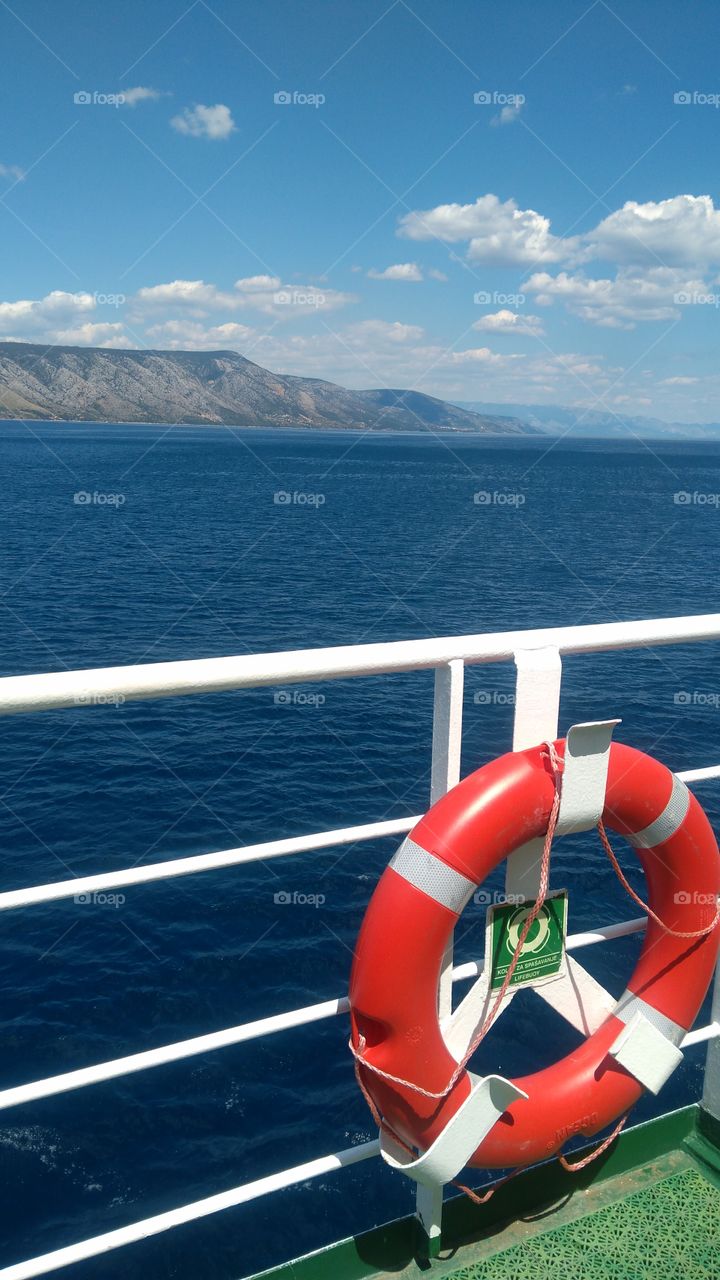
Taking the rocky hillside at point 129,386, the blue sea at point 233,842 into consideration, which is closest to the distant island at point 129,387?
the rocky hillside at point 129,386

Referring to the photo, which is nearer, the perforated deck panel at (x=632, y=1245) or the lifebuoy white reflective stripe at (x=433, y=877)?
the lifebuoy white reflective stripe at (x=433, y=877)

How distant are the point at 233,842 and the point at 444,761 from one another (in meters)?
9.75

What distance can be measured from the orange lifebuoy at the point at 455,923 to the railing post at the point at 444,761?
6cm

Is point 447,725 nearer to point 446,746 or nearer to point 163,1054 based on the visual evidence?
point 446,746

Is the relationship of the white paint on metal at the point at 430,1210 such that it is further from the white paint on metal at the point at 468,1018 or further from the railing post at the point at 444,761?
the white paint on metal at the point at 468,1018

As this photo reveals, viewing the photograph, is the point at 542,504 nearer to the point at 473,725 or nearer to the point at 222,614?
A: the point at 222,614

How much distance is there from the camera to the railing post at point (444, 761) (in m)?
1.56

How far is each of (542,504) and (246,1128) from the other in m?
49.5

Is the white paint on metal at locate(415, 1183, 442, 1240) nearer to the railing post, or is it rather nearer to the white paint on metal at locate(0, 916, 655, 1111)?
the railing post

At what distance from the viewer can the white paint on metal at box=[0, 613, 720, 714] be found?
4.06ft

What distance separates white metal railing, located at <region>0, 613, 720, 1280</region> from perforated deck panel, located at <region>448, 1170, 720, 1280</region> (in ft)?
1.50

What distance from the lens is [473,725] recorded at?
50.3ft

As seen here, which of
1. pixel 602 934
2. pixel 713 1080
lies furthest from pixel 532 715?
pixel 713 1080

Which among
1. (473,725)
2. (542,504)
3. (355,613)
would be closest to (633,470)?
(542,504)
